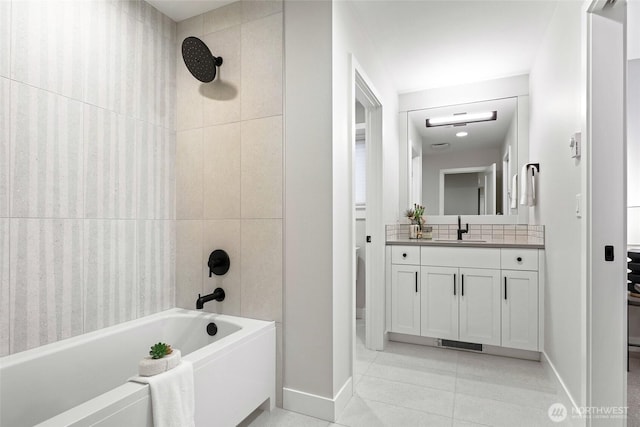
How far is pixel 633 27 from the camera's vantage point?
2521 millimetres

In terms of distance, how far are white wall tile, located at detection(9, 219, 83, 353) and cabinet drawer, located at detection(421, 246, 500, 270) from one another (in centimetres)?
243

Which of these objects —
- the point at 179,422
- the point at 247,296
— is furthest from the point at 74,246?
the point at 179,422

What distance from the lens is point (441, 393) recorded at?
2.06 meters

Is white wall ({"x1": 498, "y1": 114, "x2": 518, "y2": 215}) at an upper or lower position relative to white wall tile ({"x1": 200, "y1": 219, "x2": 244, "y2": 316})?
upper

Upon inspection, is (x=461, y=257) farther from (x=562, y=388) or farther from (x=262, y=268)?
(x=262, y=268)

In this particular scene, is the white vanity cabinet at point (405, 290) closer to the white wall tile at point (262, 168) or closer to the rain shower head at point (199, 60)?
the white wall tile at point (262, 168)

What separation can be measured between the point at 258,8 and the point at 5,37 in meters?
1.26

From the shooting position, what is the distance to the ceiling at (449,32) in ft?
7.02

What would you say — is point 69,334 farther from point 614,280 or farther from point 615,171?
point 615,171

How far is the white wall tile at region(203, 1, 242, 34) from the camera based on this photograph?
2094 mm

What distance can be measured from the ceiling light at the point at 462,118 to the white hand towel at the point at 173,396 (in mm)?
3103

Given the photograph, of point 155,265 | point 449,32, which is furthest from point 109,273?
→ point 449,32

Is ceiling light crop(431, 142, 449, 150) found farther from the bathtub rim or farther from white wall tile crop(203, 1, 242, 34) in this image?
the bathtub rim

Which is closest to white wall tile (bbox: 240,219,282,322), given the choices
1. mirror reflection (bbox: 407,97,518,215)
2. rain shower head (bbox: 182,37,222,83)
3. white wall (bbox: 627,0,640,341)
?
rain shower head (bbox: 182,37,222,83)
